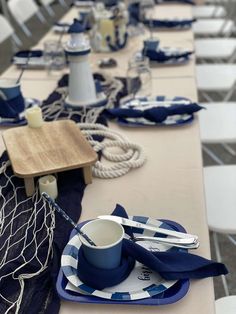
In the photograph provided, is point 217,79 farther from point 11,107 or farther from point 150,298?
point 150,298

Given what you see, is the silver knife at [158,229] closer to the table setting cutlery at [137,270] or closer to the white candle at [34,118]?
the table setting cutlery at [137,270]

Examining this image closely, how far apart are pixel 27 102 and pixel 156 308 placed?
91 cm

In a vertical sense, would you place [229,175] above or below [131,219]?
below

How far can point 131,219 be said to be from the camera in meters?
0.87

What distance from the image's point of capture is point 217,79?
228cm

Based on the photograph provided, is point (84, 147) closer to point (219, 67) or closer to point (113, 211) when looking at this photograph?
point (113, 211)

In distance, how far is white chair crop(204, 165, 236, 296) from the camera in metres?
1.26

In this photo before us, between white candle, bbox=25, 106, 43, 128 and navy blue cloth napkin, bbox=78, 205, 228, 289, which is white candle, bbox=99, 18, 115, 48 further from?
navy blue cloth napkin, bbox=78, 205, 228, 289

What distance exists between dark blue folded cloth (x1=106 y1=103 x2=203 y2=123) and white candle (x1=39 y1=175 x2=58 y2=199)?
394 mm

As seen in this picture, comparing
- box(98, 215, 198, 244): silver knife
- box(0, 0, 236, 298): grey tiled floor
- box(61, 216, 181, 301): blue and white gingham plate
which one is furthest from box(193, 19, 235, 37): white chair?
box(61, 216, 181, 301): blue and white gingham plate

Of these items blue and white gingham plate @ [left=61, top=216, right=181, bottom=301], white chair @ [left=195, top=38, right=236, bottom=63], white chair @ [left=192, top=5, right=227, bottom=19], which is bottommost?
white chair @ [left=192, top=5, right=227, bottom=19]

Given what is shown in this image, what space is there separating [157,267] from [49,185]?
0.33m

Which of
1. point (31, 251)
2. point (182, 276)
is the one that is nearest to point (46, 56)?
point (31, 251)

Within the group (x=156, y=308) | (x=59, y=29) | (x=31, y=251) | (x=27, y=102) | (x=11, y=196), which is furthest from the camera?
(x=59, y=29)
